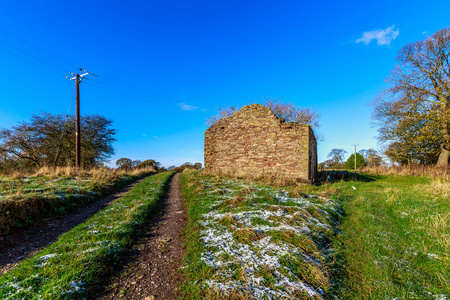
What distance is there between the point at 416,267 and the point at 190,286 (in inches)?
169

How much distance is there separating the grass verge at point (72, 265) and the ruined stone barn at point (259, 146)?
34.2ft

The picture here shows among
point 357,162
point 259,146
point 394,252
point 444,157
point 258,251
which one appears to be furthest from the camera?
point 357,162

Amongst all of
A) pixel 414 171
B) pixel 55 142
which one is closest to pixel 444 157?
pixel 414 171

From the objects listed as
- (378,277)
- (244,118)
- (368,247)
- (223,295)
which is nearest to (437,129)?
(244,118)

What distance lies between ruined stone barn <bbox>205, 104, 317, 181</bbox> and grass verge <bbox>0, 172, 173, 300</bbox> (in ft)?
34.2

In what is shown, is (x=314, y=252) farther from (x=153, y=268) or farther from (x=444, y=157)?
(x=444, y=157)

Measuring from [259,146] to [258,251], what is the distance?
10.8 meters

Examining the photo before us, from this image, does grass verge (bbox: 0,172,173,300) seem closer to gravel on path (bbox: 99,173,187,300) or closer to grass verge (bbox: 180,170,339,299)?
gravel on path (bbox: 99,173,187,300)

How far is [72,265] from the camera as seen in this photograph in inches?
120

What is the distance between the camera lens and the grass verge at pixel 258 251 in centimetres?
273

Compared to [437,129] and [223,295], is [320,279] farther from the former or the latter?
[437,129]

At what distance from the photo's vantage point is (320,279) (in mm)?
2979

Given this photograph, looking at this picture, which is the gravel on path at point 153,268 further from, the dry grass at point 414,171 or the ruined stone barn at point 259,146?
the dry grass at point 414,171

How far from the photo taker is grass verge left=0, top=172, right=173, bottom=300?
2.54 m
